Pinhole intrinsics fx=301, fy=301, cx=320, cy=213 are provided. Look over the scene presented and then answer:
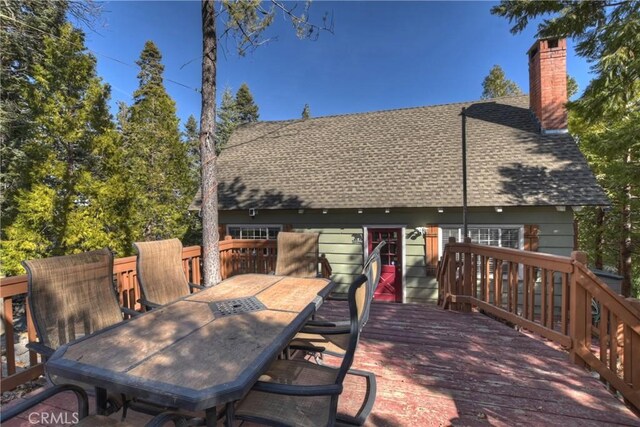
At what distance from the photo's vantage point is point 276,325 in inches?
71.2

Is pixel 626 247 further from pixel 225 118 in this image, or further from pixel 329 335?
pixel 225 118

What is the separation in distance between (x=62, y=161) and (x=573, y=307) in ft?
38.2

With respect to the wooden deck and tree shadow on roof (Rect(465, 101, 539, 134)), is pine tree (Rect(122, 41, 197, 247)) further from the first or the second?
tree shadow on roof (Rect(465, 101, 539, 134))

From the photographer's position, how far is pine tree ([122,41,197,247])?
11625 mm

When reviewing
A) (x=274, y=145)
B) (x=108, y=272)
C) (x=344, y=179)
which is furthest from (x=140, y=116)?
(x=108, y=272)

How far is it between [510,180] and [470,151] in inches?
52.1

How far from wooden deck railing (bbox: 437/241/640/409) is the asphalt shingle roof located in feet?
9.13

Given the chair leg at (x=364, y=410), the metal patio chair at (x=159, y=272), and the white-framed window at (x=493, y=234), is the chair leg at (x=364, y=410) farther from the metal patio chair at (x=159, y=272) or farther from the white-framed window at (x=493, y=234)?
the white-framed window at (x=493, y=234)

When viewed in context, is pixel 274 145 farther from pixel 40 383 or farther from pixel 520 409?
pixel 520 409

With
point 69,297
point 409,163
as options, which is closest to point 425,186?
point 409,163

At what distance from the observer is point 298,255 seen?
13.5 feet

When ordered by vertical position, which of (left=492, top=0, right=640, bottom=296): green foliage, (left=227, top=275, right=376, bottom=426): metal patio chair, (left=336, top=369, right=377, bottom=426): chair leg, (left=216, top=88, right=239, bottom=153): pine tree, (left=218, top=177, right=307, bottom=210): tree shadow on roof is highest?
(left=216, top=88, right=239, bottom=153): pine tree

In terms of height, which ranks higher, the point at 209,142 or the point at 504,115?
the point at 504,115

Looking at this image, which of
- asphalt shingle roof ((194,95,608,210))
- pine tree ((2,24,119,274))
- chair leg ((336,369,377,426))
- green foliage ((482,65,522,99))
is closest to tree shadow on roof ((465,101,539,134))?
asphalt shingle roof ((194,95,608,210))
